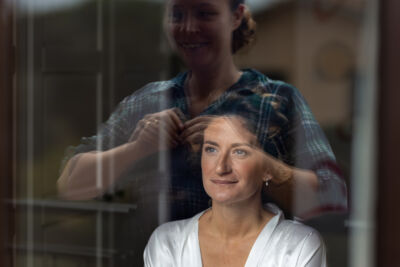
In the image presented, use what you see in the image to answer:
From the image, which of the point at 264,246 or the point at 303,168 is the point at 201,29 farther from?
the point at 264,246

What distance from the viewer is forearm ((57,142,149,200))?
5.57 ft

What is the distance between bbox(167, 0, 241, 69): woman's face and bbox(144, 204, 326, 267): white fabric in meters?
0.55

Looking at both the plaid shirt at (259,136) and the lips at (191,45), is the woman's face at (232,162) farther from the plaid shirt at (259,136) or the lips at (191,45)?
the lips at (191,45)

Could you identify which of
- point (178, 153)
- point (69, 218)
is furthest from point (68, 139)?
point (178, 153)

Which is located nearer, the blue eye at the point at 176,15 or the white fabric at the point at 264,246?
the white fabric at the point at 264,246

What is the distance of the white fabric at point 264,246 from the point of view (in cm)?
150

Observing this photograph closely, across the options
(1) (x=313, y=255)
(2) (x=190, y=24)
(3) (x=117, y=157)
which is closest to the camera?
(1) (x=313, y=255)

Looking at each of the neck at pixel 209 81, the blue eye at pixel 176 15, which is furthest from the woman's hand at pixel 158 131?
the blue eye at pixel 176 15

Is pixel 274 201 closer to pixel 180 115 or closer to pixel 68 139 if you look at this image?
pixel 180 115

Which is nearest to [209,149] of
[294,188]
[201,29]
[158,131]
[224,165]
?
[224,165]

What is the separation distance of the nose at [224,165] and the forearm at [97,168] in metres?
0.30

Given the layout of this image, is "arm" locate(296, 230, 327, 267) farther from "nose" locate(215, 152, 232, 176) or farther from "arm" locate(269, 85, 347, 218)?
"nose" locate(215, 152, 232, 176)

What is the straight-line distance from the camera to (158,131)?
1.68m

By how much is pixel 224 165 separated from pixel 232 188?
8cm
